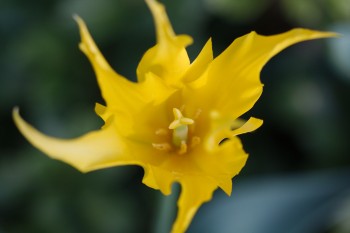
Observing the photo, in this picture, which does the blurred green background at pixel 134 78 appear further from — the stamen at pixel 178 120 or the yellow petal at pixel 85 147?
the yellow petal at pixel 85 147

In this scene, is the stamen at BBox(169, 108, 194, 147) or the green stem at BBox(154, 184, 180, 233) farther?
the green stem at BBox(154, 184, 180, 233)

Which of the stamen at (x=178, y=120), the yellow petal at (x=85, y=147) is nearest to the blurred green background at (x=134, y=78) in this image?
the stamen at (x=178, y=120)

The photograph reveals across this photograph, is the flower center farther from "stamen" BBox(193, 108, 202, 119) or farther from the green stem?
the green stem

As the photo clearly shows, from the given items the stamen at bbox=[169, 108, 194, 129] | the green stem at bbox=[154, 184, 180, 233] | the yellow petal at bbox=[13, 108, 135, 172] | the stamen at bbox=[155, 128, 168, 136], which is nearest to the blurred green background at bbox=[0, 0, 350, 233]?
the green stem at bbox=[154, 184, 180, 233]

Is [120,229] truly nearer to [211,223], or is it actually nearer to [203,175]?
[211,223]

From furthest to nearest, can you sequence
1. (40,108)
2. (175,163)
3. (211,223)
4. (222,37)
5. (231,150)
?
(222,37), (40,108), (211,223), (175,163), (231,150)

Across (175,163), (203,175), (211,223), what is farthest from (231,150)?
(211,223)
